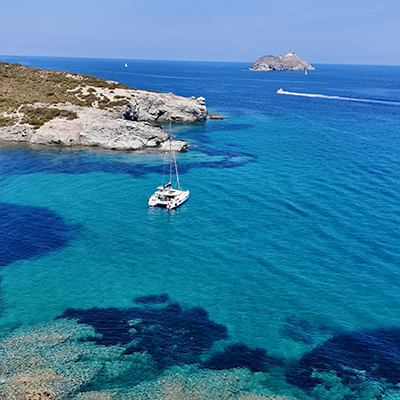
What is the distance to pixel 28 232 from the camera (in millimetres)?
50875

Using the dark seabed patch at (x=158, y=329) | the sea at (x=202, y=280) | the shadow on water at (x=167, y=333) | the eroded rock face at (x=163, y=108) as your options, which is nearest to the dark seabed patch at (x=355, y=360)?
the sea at (x=202, y=280)

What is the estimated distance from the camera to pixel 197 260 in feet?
150

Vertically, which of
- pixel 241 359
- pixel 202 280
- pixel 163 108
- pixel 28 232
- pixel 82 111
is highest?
pixel 163 108

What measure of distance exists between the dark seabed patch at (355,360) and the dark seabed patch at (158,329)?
24.6ft

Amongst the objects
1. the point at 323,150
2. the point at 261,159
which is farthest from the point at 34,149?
the point at 323,150

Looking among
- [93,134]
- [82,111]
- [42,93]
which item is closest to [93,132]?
[93,134]

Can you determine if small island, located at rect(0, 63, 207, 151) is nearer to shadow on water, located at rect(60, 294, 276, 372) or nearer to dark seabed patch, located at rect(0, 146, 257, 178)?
dark seabed patch, located at rect(0, 146, 257, 178)

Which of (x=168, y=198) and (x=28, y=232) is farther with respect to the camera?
(x=168, y=198)

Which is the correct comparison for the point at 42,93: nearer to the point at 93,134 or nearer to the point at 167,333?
the point at 93,134

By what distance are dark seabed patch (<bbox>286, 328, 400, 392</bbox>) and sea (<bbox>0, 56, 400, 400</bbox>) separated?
0.12 meters

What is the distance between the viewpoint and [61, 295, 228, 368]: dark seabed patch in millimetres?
31719

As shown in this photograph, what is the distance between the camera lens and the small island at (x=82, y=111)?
93.1 metres

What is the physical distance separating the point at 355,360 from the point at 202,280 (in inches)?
673

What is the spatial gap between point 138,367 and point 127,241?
21738 mm
